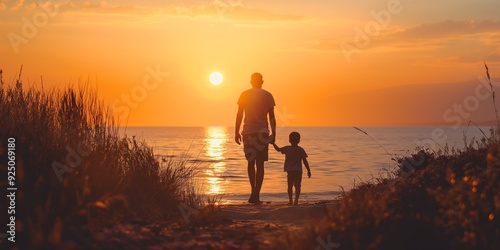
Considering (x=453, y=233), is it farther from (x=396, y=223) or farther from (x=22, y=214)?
(x=22, y=214)

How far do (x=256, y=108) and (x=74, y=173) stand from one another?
5.79 m

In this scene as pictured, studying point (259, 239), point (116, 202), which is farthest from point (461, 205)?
point (116, 202)

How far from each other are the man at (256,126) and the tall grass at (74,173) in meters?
1.94

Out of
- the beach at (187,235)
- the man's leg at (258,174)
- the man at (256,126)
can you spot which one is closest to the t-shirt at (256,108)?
the man at (256,126)

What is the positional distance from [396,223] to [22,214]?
3859 millimetres

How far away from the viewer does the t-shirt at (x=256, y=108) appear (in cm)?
1283

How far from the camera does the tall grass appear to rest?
621cm

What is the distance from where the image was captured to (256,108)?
12.8 meters

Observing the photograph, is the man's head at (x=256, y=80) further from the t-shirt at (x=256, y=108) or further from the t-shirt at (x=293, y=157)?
the t-shirt at (x=293, y=157)
